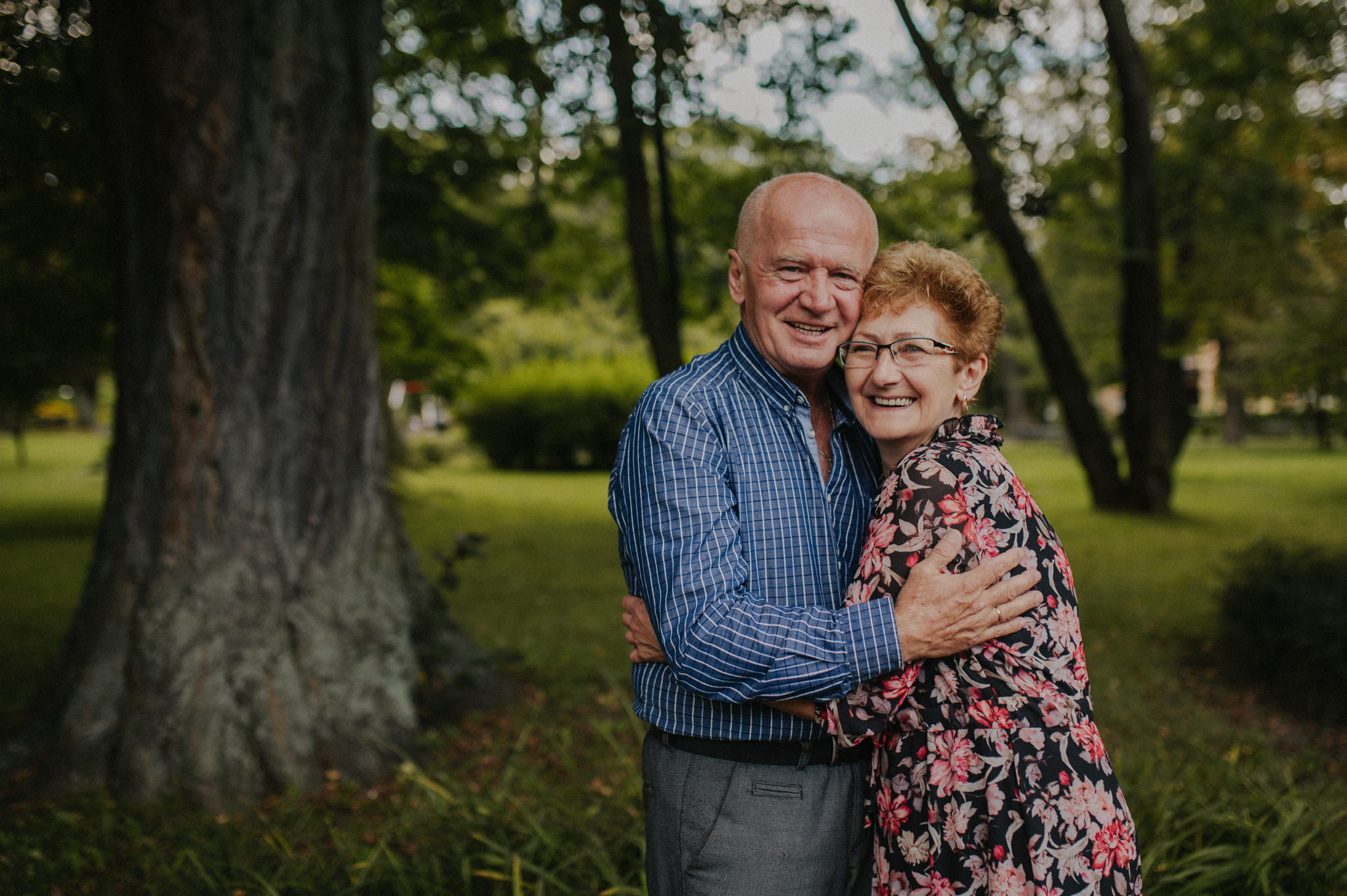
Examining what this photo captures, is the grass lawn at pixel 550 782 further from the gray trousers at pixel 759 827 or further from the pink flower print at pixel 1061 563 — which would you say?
the pink flower print at pixel 1061 563

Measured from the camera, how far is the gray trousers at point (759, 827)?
1818 millimetres

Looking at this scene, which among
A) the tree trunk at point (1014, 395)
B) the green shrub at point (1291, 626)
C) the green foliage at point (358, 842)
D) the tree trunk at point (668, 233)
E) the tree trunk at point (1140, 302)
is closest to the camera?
the green foliage at point (358, 842)

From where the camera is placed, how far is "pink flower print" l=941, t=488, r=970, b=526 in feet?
5.65

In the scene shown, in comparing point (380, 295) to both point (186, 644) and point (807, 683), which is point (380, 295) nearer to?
point (186, 644)

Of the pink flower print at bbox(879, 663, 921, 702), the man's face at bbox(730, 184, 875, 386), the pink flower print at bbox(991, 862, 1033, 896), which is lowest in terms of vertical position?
the pink flower print at bbox(991, 862, 1033, 896)

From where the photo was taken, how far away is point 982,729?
172cm

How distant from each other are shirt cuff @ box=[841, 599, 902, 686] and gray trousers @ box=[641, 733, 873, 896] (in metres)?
0.33

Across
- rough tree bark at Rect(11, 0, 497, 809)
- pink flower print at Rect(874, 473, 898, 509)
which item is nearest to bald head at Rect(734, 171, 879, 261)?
pink flower print at Rect(874, 473, 898, 509)

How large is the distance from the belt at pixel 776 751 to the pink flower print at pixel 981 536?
48 cm

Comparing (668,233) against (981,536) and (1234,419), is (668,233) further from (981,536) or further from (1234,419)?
(1234,419)

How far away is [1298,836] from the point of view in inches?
129

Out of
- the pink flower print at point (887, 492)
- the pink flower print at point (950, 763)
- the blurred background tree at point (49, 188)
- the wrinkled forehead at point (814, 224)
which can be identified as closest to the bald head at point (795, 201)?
the wrinkled forehead at point (814, 224)

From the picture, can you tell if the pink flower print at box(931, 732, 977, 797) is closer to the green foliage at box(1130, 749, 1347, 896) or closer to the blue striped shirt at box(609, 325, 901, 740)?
the blue striped shirt at box(609, 325, 901, 740)

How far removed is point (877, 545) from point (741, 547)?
0.89ft
